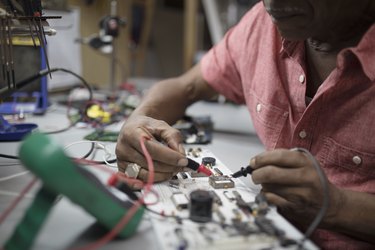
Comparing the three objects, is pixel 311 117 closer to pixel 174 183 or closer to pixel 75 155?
pixel 174 183

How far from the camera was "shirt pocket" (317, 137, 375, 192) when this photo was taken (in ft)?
2.67

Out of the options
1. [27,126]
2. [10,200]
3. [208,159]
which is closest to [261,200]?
[208,159]

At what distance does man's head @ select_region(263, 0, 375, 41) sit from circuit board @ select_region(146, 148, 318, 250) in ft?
1.17

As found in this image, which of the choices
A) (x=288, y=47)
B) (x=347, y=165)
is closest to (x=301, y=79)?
(x=288, y=47)

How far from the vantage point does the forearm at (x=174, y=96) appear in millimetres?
1084

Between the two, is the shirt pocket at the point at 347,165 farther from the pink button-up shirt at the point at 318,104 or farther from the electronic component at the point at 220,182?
the electronic component at the point at 220,182

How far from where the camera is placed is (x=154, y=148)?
74 cm

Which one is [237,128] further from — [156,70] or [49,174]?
[156,70]

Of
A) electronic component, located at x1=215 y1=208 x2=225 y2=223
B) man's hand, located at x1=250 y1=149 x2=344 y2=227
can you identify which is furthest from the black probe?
electronic component, located at x1=215 y1=208 x2=225 y2=223

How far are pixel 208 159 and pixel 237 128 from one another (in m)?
0.56

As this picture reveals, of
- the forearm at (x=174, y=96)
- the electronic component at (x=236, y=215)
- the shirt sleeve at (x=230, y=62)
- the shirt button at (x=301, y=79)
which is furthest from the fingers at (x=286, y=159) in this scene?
the shirt sleeve at (x=230, y=62)

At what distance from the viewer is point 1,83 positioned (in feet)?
3.13

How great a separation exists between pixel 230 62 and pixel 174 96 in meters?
0.22

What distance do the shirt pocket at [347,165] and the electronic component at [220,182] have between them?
276 mm
